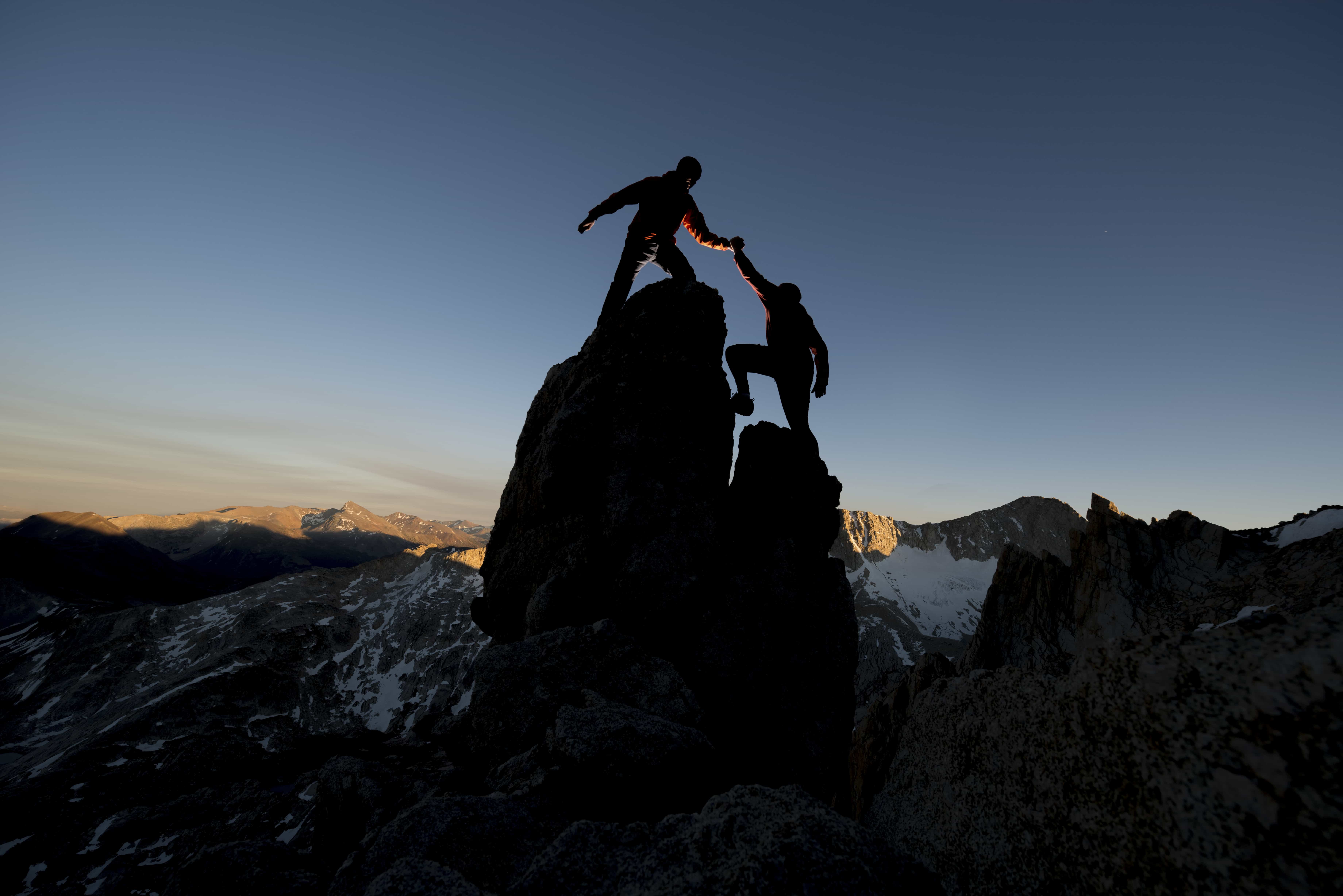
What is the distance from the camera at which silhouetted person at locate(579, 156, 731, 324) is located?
14.1m

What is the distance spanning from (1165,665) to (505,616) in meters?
13.0

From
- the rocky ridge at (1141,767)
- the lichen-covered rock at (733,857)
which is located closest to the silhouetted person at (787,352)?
the rocky ridge at (1141,767)

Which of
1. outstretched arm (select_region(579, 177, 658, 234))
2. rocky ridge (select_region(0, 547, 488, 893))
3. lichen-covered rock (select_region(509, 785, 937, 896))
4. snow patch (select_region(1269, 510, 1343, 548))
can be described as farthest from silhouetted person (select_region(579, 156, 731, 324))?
snow patch (select_region(1269, 510, 1343, 548))

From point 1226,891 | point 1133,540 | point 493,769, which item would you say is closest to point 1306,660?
point 1226,891

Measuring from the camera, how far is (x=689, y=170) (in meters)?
14.2

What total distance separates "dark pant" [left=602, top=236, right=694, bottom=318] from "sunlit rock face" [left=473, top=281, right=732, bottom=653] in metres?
0.50

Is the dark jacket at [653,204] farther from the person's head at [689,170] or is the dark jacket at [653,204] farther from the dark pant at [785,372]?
the dark pant at [785,372]

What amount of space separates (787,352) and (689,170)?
6011mm

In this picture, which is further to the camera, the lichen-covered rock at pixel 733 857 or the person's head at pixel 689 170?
the person's head at pixel 689 170

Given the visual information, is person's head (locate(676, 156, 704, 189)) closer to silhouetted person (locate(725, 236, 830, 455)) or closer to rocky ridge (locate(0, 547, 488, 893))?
silhouetted person (locate(725, 236, 830, 455))

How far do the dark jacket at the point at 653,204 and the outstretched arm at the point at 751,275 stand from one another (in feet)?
6.61

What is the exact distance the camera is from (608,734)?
649 cm

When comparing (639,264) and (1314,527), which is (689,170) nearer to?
(639,264)

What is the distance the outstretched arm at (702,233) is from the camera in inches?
586
